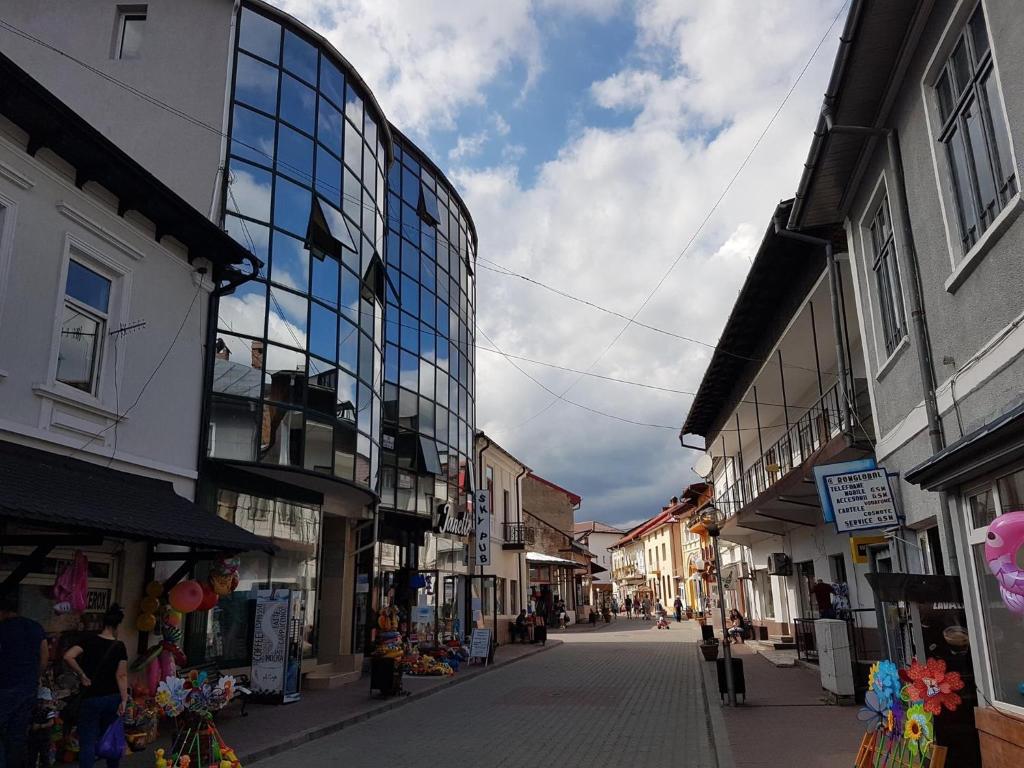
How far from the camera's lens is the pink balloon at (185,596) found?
11.1m

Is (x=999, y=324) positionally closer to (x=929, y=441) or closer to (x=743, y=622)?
(x=929, y=441)

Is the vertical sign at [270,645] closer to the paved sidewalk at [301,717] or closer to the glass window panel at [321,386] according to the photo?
the paved sidewalk at [301,717]

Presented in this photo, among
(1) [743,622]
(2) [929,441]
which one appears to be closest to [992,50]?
(2) [929,441]

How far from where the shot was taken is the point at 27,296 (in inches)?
372

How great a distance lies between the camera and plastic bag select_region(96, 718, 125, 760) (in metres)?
7.37

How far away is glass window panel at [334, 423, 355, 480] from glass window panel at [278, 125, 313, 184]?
492cm

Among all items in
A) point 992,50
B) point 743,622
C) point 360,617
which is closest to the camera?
point 992,50

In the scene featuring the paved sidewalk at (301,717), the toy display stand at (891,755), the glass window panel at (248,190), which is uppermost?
the glass window panel at (248,190)

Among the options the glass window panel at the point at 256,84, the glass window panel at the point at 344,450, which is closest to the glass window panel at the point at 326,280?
the glass window panel at the point at 344,450

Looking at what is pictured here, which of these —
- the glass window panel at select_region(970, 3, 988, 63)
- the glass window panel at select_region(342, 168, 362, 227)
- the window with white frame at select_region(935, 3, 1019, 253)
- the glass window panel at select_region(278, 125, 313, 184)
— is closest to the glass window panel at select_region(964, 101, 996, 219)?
the window with white frame at select_region(935, 3, 1019, 253)

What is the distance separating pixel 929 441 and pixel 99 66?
14537 millimetres

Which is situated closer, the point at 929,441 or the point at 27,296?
the point at 929,441

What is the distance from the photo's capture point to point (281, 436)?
14.4 metres

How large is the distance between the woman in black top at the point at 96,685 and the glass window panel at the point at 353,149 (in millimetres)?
12299
